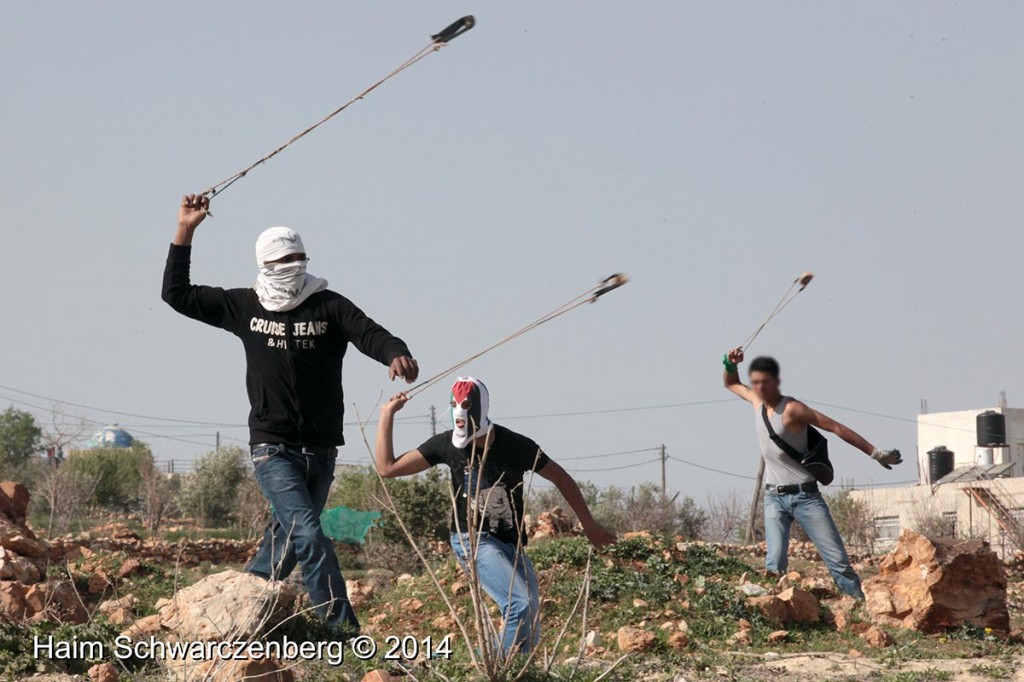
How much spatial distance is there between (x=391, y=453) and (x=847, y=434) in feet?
11.9

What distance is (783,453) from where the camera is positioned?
9.75 meters

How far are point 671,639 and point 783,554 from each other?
1971 mm

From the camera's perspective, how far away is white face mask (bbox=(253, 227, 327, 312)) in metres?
7.34

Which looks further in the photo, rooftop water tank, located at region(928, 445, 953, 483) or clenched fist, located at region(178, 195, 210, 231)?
rooftop water tank, located at region(928, 445, 953, 483)

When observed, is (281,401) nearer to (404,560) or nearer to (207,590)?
(207,590)

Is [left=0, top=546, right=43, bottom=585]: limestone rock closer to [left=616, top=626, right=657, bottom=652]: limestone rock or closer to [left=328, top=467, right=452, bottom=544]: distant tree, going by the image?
[left=616, top=626, right=657, bottom=652]: limestone rock

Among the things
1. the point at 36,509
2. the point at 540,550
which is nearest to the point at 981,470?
the point at 36,509

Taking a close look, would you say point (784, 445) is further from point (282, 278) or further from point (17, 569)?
point (17, 569)

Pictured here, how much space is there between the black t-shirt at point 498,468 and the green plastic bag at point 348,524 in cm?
1124

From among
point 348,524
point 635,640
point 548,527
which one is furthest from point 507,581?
point 348,524

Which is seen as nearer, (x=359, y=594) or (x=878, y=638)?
(x=878, y=638)

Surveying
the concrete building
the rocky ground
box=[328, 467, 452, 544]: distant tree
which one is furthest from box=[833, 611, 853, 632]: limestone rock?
the concrete building

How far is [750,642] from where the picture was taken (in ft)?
29.5

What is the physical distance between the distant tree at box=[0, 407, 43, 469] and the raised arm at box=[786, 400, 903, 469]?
54.2m
